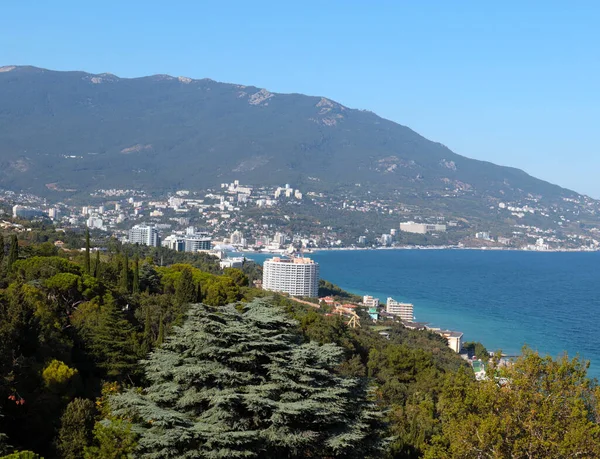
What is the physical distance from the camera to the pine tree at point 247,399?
7.61 meters

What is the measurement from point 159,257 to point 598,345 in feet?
79.2

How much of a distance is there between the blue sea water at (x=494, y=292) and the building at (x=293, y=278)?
5.71m

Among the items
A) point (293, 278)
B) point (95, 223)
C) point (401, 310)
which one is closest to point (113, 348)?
point (401, 310)

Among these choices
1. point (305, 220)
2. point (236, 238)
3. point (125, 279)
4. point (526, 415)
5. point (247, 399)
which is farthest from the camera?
point (305, 220)

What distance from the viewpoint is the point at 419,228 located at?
134m

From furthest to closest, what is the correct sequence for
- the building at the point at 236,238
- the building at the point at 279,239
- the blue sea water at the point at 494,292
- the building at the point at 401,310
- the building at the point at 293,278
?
the building at the point at 236,238 < the building at the point at 279,239 < the building at the point at 293,278 < the building at the point at 401,310 < the blue sea water at the point at 494,292

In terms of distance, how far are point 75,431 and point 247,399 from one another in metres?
2.87

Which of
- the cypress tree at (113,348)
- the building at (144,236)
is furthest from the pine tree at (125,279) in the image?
the building at (144,236)

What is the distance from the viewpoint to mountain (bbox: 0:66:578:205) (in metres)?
148

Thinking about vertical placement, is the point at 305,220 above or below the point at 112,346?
above

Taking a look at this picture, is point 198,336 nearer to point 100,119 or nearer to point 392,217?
point 392,217

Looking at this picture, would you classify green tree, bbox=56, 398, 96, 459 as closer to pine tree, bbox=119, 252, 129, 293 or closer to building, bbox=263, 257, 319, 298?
pine tree, bbox=119, 252, 129, 293

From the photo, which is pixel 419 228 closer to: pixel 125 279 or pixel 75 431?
pixel 125 279

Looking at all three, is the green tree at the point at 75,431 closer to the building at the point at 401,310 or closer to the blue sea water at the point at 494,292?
the blue sea water at the point at 494,292
